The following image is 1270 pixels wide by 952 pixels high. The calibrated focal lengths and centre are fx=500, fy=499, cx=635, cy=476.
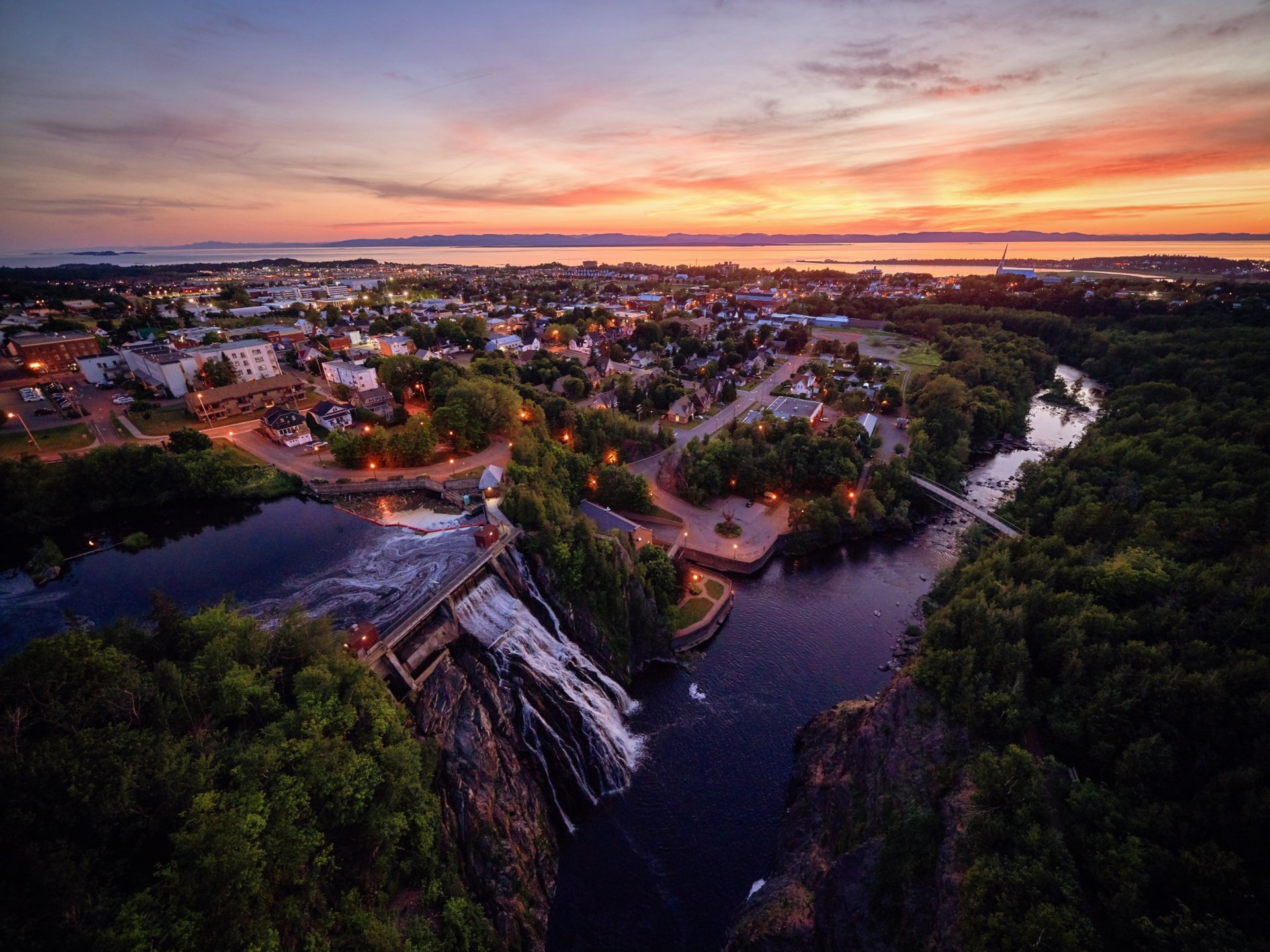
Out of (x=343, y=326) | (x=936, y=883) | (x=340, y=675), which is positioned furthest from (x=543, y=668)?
(x=343, y=326)

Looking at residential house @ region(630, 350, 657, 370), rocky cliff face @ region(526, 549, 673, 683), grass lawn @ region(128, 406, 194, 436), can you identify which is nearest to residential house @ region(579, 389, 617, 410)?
residential house @ region(630, 350, 657, 370)

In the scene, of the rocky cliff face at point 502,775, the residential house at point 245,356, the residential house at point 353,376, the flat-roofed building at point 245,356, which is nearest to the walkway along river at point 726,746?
the rocky cliff face at point 502,775

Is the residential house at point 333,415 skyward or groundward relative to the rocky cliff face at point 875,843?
skyward

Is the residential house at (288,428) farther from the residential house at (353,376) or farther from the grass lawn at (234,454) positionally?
the residential house at (353,376)

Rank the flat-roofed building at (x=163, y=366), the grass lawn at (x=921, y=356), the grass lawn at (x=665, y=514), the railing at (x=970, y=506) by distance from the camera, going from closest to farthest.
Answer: the railing at (x=970, y=506) < the grass lawn at (x=665, y=514) < the flat-roofed building at (x=163, y=366) < the grass lawn at (x=921, y=356)

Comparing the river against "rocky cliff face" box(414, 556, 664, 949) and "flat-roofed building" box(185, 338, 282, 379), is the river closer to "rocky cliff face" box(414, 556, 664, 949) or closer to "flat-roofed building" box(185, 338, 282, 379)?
"rocky cliff face" box(414, 556, 664, 949)

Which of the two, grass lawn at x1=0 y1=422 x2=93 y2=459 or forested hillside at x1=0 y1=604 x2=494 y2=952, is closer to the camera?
forested hillside at x1=0 y1=604 x2=494 y2=952
